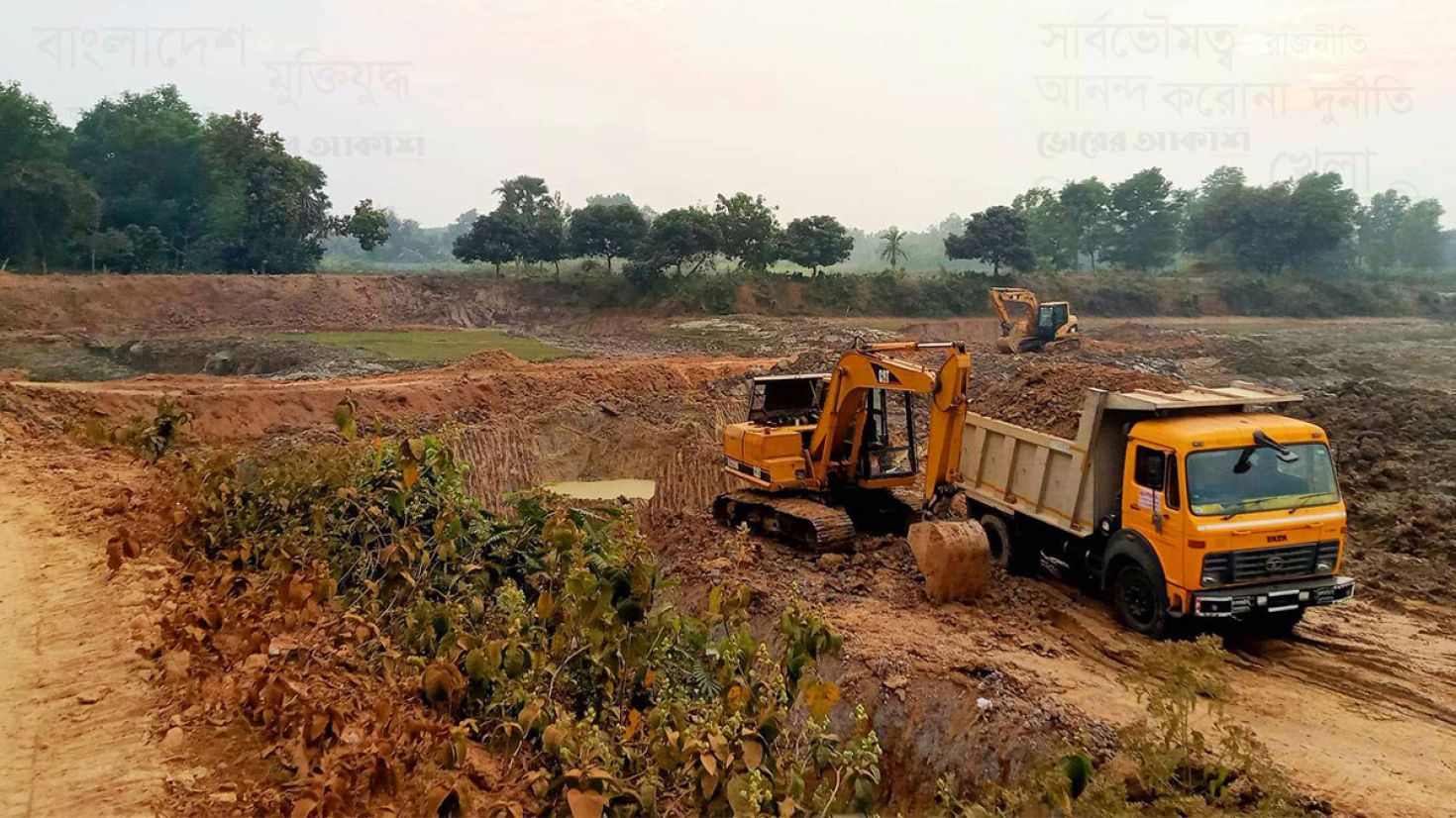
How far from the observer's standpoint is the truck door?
28.0ft

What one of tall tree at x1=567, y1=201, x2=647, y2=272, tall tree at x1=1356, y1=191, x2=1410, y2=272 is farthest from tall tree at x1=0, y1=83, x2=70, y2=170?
tall tree at x1=1356, y1=191, x2=1410, y2=272

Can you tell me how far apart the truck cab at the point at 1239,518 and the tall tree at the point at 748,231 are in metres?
43.3

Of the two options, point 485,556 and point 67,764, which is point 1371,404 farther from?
point 67,764

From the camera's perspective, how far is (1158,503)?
8.80 metres

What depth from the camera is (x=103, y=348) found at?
1217 inches

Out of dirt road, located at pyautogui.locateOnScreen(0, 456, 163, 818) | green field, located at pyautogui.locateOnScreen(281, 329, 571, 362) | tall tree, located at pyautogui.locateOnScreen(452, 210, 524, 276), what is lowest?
dirt road, located at pyautogui.locateOnScreen(0, 456, 163, 818)

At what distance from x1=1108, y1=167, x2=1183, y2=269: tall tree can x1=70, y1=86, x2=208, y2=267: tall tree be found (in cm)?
5858

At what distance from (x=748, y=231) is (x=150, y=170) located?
2978 cm

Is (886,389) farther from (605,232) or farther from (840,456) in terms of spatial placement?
(605,232)

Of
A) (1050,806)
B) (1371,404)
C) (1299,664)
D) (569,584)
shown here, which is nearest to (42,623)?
(569,584)

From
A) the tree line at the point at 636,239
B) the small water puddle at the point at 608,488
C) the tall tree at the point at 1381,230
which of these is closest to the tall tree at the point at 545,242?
the tree line at the point at 636,239

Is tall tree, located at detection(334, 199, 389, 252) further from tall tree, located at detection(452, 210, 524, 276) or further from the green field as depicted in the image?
the green field

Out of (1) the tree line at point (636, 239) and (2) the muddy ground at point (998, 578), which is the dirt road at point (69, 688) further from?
(1) the tree line at point (636, 239)

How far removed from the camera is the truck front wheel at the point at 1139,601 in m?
8.87
